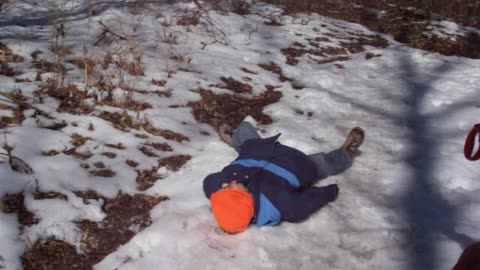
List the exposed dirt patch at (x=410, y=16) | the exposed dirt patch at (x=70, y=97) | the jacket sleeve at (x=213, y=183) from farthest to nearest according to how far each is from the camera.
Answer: the exposed dirt patch at (x=410, y=16) < the exposed dirt patch at (x=70, y=97) < the jacket sleeve at (x=213, y=183)

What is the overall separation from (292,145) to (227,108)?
1.00 meters

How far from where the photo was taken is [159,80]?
5.26 metres

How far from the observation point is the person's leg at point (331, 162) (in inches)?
148

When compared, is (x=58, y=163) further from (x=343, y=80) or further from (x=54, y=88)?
(x=343, y=80)

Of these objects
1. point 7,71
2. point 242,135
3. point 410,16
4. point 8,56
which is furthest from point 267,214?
point 410,16

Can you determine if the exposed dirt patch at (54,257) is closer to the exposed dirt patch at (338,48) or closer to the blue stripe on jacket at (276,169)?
the blue stripe on jacket at (276,169)

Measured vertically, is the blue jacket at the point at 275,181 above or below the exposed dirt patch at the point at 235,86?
above

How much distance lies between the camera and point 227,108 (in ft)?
16.3

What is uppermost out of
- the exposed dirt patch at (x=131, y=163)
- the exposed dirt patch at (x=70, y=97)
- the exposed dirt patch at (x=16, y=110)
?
the exposed dirt patch at (x=16, y=110)

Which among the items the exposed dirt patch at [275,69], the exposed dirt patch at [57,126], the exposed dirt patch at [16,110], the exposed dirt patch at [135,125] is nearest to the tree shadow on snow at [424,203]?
the exposed dirt patch at [275,69]

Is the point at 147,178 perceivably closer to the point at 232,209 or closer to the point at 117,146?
the point at 117,146

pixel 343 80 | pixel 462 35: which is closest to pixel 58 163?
pixel 343 80

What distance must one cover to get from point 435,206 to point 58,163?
280 cm

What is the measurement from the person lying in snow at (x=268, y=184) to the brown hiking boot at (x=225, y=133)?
0.11 meters
